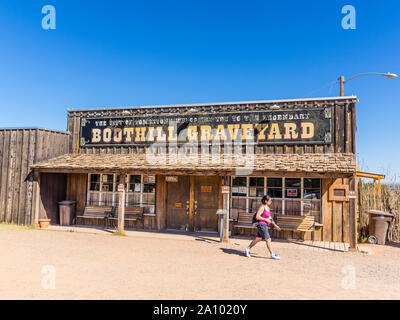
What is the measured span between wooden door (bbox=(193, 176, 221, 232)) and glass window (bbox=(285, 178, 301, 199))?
257 cm

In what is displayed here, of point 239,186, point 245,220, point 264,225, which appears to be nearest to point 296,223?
point 245,220

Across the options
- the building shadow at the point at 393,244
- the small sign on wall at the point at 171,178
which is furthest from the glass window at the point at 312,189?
the small sign on wall at the point at 171,178

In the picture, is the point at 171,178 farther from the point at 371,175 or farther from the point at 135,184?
the point at 371,175

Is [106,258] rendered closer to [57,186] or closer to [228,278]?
[228,278]

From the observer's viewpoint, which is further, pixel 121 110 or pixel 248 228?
pixel 121 110

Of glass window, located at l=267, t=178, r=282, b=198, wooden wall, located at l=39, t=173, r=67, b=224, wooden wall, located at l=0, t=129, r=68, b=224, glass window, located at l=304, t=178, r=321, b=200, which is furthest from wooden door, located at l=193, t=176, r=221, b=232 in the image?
wooden wall, located at l=0, t=129, r=68, b=224

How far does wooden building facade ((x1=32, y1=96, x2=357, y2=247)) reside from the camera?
36.6ft

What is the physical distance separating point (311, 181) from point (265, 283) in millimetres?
6088

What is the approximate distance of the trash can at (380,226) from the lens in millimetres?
11180

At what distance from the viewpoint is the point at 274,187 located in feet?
38.9

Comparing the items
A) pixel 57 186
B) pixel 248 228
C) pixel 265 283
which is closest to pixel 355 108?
pixel 248 228

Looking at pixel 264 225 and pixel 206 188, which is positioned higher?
pixel 206 188

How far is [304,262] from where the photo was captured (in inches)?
323

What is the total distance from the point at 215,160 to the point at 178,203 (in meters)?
2.53
